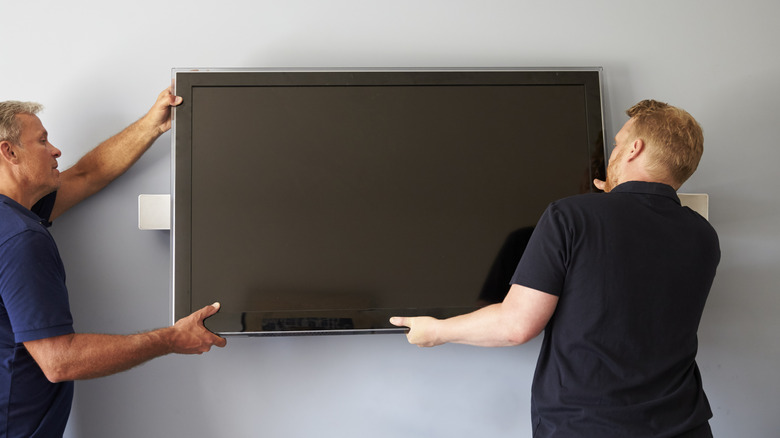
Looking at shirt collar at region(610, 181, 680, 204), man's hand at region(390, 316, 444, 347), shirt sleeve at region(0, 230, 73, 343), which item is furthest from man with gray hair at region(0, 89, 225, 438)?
shirt collar at region(610, 181, 680, 204)

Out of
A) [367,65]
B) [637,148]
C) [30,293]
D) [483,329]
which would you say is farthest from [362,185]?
[30,293]

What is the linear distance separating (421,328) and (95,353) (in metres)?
0.87

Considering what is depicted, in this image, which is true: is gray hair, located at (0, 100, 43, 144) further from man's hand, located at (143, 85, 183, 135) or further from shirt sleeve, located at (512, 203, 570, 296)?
shirt sleeve, located at (512, 203, 570, 296)

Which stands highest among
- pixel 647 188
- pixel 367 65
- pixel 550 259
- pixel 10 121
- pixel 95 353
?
pixel 367 65

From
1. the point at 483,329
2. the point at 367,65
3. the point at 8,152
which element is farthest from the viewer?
the point at 367,65

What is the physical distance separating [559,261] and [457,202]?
493 millimetres

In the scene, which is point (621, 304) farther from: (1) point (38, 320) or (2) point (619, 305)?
(1) point (38, 320)

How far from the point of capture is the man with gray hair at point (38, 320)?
1.31 meters

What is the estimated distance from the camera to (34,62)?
5.83 feet

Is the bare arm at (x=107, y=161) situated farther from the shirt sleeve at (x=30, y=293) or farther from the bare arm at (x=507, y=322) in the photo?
the bare arm at (x=507, y=322)

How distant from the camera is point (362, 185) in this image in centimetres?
165

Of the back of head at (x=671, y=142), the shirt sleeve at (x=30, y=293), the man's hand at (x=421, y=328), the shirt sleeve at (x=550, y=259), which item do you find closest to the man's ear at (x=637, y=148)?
the back of head at (x=671, y=142)

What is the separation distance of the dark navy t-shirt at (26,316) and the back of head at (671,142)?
60.7 inches

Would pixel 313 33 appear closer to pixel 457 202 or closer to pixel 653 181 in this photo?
pixel 457 202
